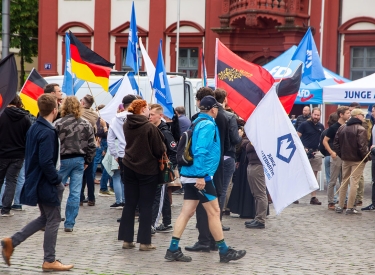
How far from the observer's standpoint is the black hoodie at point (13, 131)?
11.7 meters

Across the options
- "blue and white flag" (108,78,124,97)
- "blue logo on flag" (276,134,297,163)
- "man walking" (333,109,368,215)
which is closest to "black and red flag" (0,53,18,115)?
"blue logo on flag" (276,134,297,163)

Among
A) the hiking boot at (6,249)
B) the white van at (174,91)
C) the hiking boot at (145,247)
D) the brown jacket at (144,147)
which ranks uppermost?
the white van at (174,91)

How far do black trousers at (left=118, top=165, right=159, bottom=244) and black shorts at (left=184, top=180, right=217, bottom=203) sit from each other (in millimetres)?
615

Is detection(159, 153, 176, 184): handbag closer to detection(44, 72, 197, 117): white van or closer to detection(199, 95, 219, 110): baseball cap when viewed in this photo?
detection(199, 95, 219, 110): baseball cap

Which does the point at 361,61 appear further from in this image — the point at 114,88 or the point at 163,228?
the point at 163,228

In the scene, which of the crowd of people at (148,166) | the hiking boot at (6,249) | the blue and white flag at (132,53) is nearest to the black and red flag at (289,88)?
the crowd of people at (148,166)

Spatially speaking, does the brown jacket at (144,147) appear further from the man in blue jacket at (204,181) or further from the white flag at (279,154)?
the white flag at (279,154)

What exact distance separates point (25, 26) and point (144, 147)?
1345 inches

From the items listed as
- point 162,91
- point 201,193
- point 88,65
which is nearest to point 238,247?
point 201,193

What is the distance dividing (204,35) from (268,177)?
2427cm

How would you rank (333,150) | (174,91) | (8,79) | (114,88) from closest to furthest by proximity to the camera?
(8,79) → (333,150) → (114,88) → (174,91)

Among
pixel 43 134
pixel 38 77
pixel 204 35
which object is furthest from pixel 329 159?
pixel 204 35

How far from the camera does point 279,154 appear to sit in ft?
31.4

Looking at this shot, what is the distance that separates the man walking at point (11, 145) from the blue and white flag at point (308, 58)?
824cm
